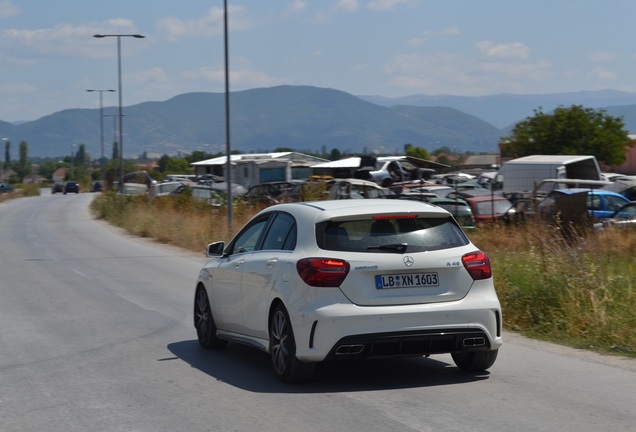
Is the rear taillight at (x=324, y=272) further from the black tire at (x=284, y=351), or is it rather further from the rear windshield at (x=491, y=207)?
the rear windshield at (x=491, y=207)

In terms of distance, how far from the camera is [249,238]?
32.3 feet

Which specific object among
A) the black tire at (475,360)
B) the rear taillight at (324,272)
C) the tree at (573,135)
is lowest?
the black tire at (475,360)

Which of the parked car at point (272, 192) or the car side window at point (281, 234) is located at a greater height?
the car side window at point (281, 234)

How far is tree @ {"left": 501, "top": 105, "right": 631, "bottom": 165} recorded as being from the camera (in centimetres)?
6731

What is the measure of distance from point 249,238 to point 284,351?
1816 mm

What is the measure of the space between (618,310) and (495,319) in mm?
3235

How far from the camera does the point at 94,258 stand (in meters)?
24.8

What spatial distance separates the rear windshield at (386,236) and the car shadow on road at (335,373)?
3.79 ft

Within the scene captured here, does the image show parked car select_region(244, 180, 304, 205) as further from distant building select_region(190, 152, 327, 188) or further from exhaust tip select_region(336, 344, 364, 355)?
exhaust tip select_region(336, 344, 364, 355)

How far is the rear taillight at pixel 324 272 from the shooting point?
7914 millimetres

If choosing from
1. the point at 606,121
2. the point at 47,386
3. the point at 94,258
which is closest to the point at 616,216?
the point at 94,258

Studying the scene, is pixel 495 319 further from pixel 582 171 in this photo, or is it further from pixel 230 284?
pixel 582 171

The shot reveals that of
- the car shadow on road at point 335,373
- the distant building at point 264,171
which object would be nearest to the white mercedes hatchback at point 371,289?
the car shadow on road at point 335,373

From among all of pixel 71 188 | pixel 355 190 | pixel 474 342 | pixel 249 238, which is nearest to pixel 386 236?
pixel 474 342
